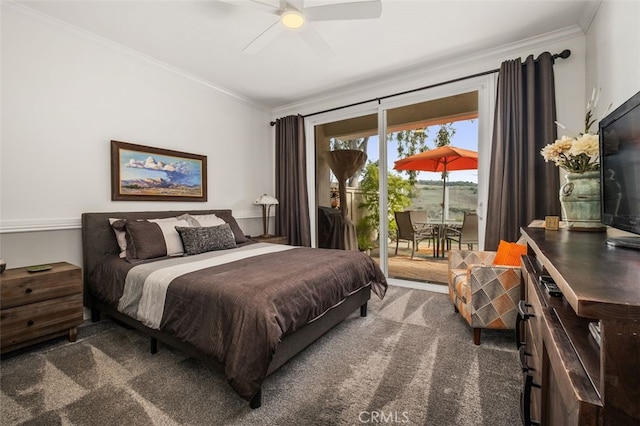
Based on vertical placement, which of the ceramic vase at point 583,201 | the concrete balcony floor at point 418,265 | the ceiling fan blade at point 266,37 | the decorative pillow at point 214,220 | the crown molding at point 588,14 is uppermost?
the crown molding at point 588,14

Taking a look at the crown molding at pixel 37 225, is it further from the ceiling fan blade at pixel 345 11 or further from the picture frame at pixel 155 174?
the ceiling fan blade at pixel 345 11

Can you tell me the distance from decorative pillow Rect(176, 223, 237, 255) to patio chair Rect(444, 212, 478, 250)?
2817 mm

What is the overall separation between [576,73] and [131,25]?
407 cm

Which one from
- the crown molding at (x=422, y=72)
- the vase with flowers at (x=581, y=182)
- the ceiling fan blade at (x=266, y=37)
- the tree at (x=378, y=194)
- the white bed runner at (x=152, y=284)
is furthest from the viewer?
the tree at (x=378, y=194)

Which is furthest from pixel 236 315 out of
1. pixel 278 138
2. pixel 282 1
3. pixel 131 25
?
pixel 278 138

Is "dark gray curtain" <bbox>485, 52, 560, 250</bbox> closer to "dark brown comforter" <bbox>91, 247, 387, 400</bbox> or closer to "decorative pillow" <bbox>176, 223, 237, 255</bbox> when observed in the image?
"dark brown comforter" <bbox>91, 247, 387, 400</bbox>

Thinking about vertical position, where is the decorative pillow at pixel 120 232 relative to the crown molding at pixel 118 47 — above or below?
below

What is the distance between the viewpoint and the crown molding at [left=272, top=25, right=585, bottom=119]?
8.81 feet

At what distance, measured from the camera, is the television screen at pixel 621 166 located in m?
1.04

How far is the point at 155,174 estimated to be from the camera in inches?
124

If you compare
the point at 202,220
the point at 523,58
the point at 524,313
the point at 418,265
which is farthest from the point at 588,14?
the point at 202,220

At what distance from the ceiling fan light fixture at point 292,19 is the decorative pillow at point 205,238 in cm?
201

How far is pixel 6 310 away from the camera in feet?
6.15

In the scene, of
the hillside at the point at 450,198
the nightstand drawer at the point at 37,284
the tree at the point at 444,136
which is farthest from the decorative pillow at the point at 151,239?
the tree at the point at 444,136
